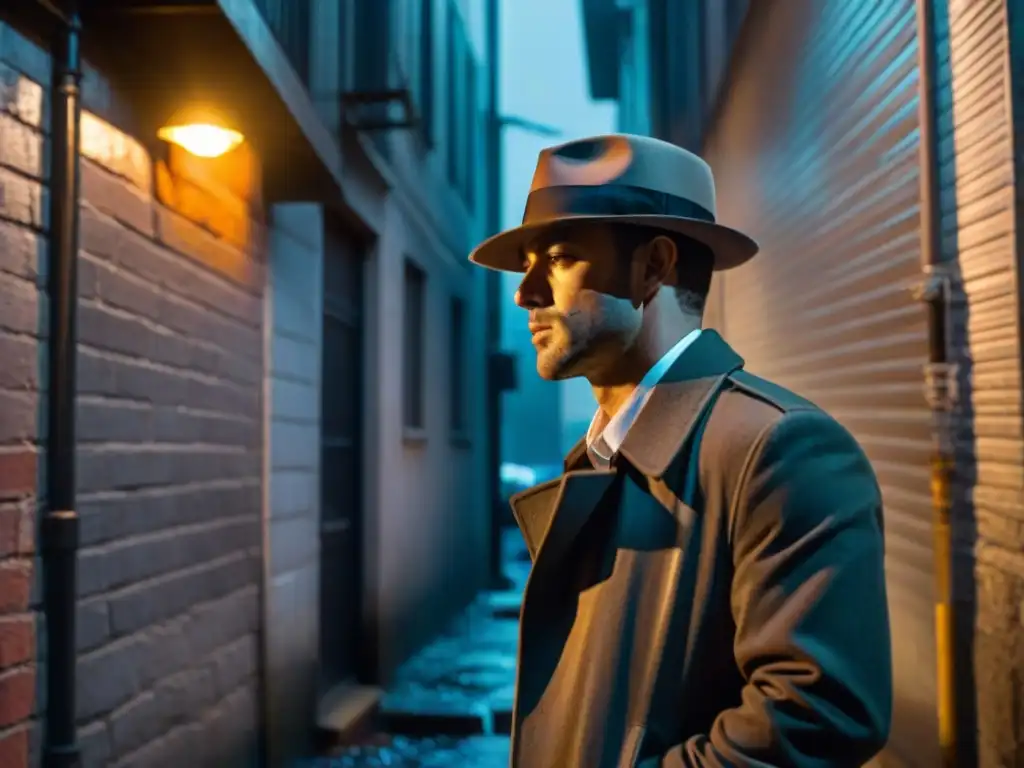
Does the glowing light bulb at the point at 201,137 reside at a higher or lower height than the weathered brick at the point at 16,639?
higher

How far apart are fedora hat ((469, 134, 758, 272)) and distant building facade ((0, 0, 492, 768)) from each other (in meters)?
1.70

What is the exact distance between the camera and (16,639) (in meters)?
2.88

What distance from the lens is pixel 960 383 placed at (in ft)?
8.86

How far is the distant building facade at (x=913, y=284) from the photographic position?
8.04ft

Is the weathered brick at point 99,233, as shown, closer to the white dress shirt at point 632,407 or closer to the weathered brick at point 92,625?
the weathered brick at point 92,625

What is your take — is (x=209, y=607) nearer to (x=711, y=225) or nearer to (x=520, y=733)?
(x=520, y=733)

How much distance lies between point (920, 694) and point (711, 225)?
1.87 meters

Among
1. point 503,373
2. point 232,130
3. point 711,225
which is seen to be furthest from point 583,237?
point 503,373

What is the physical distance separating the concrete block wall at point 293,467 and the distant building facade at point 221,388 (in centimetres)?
2

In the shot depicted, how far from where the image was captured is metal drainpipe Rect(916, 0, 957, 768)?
2742mm

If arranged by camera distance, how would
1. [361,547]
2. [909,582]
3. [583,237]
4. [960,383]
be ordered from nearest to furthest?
1. [583,237]
2. [960,383]
3. [909,582]
4. [361,547]

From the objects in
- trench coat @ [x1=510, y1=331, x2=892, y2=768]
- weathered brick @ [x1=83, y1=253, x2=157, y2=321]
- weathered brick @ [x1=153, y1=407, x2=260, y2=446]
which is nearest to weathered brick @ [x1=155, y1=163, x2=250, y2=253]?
weathered brick @ [x1=83, y1=253, x2=157, y2=321]

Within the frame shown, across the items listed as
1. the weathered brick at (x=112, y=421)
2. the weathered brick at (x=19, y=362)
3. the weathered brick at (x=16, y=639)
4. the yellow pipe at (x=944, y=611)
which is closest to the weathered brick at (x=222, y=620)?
the weathered brick at (x=112, y=421)

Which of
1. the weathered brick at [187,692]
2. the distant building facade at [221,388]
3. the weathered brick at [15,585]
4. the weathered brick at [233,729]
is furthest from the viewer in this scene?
the weathered brick at [233,729]
